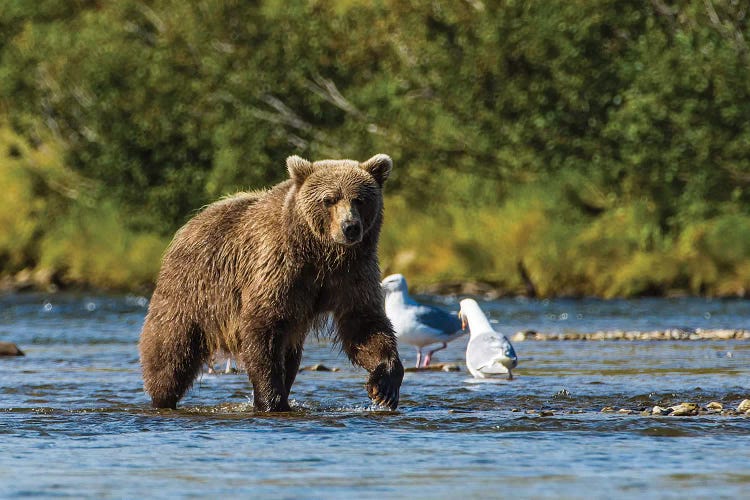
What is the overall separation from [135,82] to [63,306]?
10089 millimetres

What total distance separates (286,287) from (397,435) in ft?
5.03

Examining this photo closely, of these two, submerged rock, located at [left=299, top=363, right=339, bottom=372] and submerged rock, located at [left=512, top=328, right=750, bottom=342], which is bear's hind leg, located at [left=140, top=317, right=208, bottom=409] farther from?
submerged rock, located at [left=512, top=328, right=750, bottom=342]

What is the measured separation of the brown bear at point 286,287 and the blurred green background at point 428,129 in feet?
61.3

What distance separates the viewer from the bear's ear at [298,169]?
952cm

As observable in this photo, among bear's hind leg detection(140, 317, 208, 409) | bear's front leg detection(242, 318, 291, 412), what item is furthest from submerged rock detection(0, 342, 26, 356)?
bear's front leg detection(242, 318, 291, 412)

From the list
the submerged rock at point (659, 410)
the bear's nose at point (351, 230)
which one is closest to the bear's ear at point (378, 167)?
the bear's nose at point (351, 230)

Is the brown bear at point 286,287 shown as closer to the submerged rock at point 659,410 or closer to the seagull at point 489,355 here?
the submerged rock at point 659,410

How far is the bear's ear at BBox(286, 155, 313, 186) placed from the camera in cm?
952

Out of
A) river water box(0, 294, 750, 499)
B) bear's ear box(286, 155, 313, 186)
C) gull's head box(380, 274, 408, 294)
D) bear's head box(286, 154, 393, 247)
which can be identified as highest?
bear's ear box(286, 155, 313, 186)

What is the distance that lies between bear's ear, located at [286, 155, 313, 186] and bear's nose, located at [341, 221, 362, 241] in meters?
0.61

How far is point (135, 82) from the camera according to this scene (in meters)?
37.2

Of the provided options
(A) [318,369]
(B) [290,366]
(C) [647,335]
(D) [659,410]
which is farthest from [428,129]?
(D) [659,410]

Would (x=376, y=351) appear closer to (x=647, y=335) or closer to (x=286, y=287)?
(x=286, y=287)

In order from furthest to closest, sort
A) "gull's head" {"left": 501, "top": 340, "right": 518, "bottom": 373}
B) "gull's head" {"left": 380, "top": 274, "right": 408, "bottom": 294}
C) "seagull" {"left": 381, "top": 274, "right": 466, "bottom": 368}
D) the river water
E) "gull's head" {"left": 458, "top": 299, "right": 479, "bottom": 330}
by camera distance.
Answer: "gull's head" {"left": 380, "top": 274, "right": 408, "bottom": 294}, "seagull" {"left": 381, "top": 274, "right": 466, "bottom": 368}, "gull's head" {"left": 458, "top": 299, "right": 479, "bottom": 330}, "gull's head" {"left": 501, "top": 340, "right": 518, "bottom": 373}, the river water
